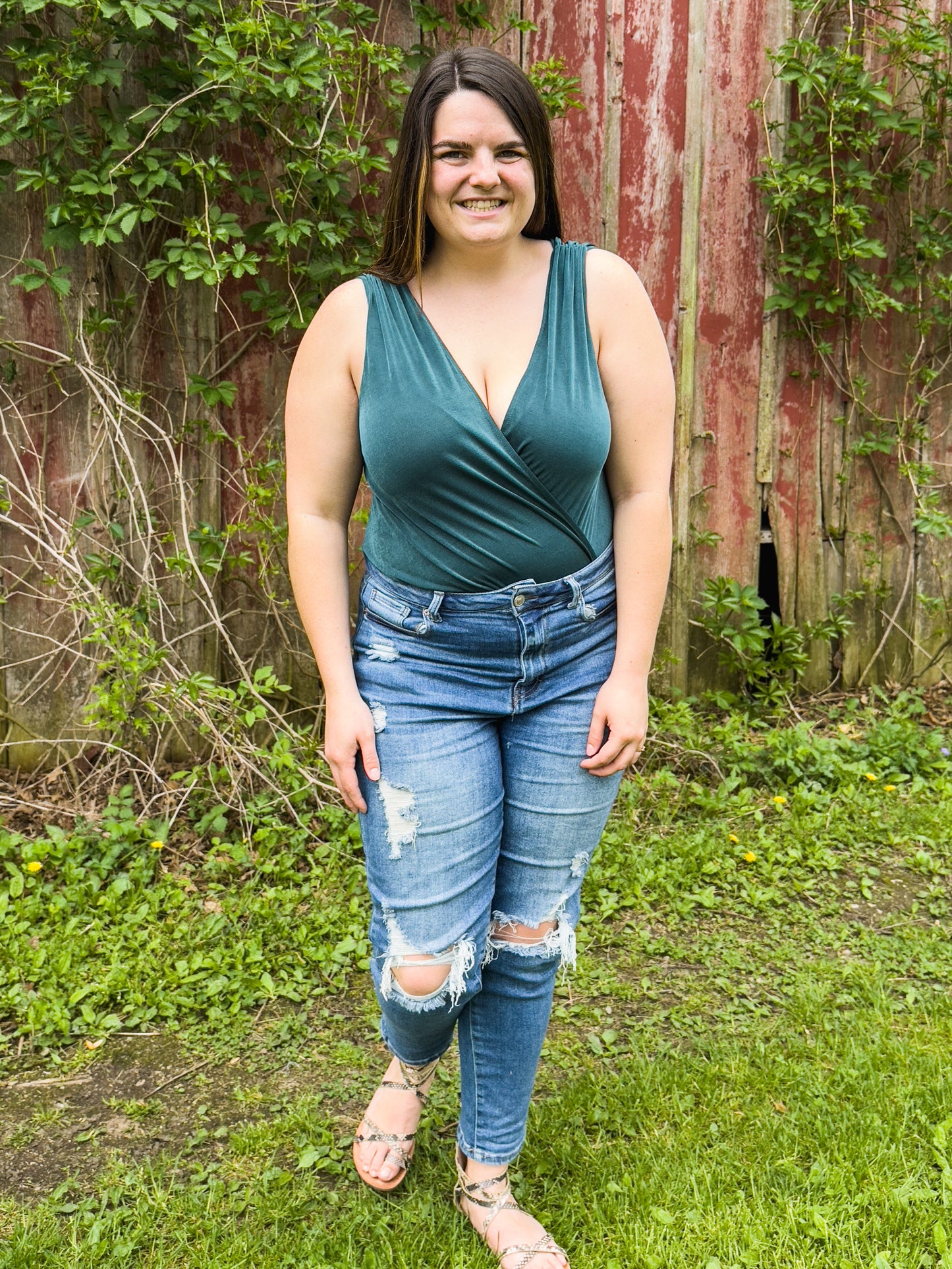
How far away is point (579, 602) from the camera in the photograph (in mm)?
1825

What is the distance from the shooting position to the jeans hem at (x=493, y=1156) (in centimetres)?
200

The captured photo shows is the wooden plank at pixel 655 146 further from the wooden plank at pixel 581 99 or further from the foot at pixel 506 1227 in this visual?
the foot at pixel 506 1227

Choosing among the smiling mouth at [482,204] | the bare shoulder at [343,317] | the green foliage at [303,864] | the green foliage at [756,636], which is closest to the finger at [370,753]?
the bare shoulder at [343,317]

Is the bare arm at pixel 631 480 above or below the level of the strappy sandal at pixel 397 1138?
above

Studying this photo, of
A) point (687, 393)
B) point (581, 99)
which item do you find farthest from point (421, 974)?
point (581, 99)

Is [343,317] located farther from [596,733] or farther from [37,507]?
[37,507]

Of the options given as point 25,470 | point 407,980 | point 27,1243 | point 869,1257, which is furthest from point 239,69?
point 869,1257

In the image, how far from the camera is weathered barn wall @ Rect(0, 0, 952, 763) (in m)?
3.40

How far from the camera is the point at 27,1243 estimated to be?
1989mm

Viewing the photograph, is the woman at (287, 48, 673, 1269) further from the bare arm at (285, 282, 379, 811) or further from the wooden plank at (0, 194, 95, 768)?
the wooden plank at (0, 194, 95, 768)

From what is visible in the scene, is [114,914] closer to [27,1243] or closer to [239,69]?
[27,1243]

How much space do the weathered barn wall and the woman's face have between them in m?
1.82

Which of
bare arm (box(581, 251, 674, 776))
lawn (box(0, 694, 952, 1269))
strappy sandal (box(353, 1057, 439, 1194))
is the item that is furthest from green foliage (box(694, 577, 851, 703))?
strappy sandal (box(353, 1057, 439, 1194))

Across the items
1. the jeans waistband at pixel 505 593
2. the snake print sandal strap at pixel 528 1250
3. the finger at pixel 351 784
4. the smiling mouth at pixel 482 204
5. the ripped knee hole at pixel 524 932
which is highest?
the smiling mouth at pixel 482 204
